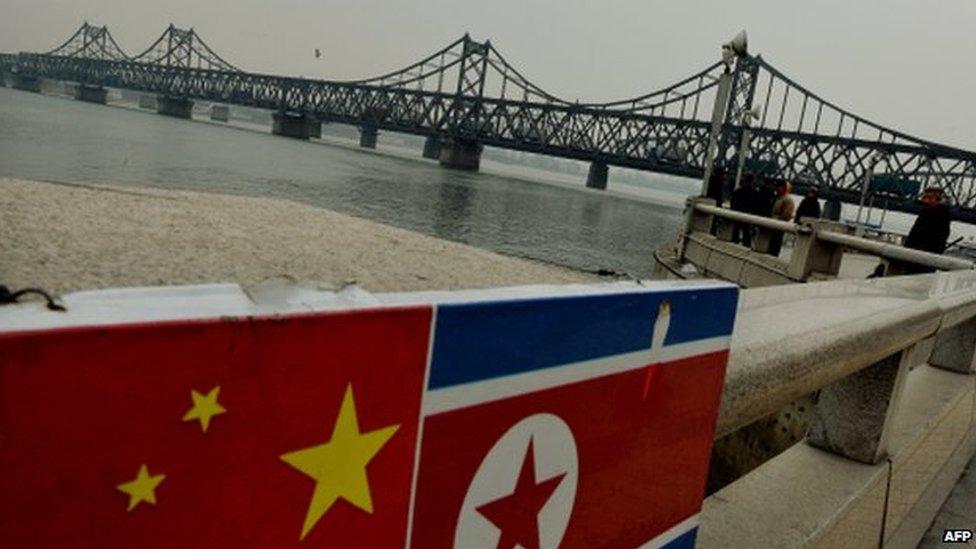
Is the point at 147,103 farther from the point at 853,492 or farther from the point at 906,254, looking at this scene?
the point at 853,492

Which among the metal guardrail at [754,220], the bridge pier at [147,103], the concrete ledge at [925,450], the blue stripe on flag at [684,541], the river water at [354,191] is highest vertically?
the metal guardrail at [754,220]

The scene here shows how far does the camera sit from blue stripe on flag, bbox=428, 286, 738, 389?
83 centimetres

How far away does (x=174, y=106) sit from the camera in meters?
114

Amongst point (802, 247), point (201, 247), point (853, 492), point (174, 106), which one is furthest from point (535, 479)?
point (174, 106)

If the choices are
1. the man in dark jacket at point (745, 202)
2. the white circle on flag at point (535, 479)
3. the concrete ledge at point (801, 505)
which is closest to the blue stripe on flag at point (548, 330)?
the white circle on flag at point (535, 479)

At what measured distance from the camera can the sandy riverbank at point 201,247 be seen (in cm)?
108

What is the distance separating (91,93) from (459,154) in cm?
6976

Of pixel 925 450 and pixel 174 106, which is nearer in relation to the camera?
pixel 925 450

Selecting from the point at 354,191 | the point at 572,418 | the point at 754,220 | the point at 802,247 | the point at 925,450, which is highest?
the point at 572,418

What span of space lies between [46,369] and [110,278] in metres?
0.57

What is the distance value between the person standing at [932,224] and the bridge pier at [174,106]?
379ft

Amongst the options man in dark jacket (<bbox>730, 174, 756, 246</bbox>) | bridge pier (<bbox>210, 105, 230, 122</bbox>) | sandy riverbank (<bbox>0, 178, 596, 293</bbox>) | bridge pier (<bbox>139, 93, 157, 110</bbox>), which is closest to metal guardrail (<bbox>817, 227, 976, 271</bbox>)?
sandy riverbank (<bbox>0, 178, 596, 293</bbox>)

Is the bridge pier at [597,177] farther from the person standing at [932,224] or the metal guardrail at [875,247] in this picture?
the person standing at [932,224]

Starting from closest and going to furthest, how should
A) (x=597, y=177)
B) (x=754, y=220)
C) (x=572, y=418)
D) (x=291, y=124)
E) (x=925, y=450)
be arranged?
1. (x=572, y=418)
2. (x=925, y=450)
3. (x=754, y=220)
4. (x=597, y=177)
5. (x=291, y=124)
